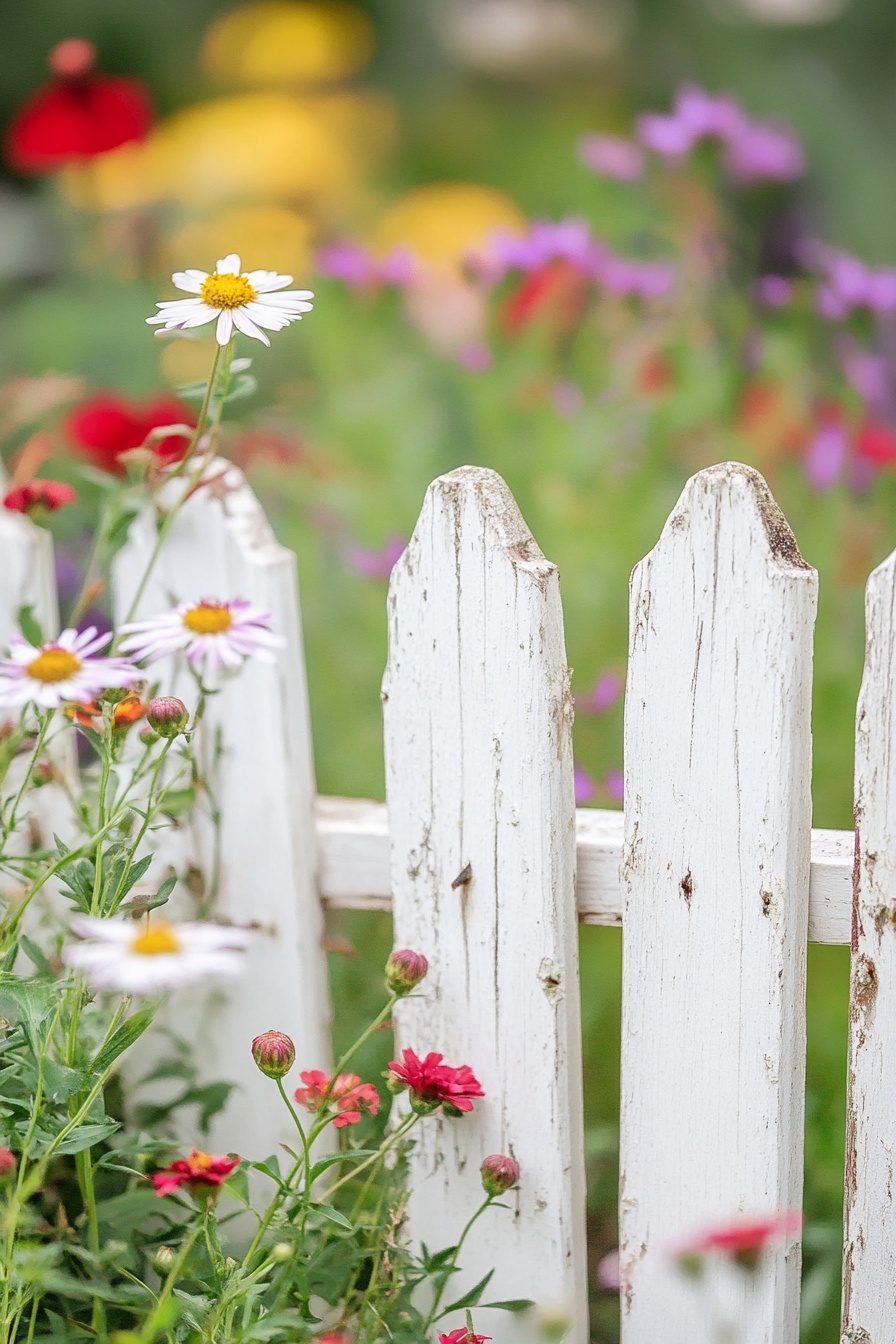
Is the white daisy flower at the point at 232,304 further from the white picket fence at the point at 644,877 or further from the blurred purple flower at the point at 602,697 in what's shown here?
the blurred purple flower at the point at 602,697

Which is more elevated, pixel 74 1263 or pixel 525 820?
pixel 525 820

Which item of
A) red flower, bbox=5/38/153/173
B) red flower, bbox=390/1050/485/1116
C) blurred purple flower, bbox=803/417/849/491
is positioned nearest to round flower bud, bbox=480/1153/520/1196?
red flower, bbox=390/1050/485/1116

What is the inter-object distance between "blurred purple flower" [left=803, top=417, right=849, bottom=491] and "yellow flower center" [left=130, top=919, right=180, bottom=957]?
1.23 metres

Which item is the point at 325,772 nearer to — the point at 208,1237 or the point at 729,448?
the point at 729,448

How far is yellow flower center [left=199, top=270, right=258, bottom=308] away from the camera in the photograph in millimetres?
868

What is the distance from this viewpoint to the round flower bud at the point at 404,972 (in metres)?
0.85

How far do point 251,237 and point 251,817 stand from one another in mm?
2547

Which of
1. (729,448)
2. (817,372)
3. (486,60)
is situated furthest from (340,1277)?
(486,60)

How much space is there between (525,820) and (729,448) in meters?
0.91

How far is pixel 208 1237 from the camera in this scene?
0.76m

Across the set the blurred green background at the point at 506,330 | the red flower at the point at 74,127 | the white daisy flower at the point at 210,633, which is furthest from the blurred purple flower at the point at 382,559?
the red flower at the point at 74,127

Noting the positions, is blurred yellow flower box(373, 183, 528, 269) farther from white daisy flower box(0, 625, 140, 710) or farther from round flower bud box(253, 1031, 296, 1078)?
round flower bud box(253, 1031, 296, 1078)

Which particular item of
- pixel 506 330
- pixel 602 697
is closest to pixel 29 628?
pixel 602 697

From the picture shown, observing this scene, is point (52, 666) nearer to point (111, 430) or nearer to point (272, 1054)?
point (272, 1054)
